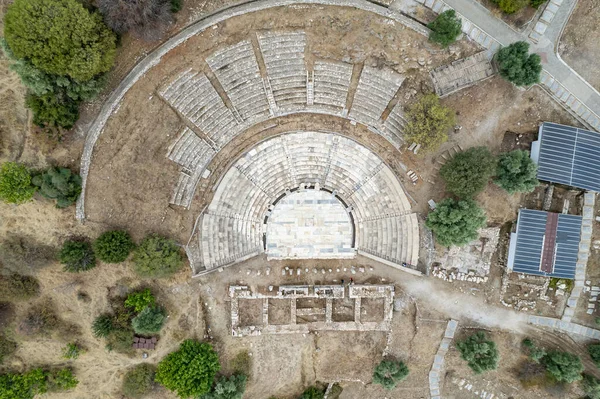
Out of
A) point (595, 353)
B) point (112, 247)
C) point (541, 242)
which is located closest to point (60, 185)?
point (112, 247)

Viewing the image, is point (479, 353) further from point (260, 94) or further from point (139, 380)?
point (139, 380)

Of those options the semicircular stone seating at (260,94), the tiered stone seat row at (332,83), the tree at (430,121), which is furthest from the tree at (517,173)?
the tiered stone seat row at (332,83)

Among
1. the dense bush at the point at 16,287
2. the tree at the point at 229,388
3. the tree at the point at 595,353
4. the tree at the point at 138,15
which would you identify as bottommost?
the tree at the point at 229,388

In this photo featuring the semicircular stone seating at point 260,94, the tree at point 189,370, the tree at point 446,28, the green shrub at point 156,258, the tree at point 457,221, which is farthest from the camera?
the tree at point 189,370

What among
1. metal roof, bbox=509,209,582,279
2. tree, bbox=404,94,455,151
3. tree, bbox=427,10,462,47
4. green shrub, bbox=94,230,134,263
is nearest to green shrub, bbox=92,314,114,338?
green shrub, bbox=94,230,134,263

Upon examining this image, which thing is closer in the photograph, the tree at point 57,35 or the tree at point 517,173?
the tree at point 57,35

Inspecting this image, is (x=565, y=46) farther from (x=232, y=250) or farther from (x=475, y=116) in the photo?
(x=232, y=250)

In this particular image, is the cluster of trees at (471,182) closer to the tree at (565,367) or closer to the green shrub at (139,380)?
the tree at (565,367)
